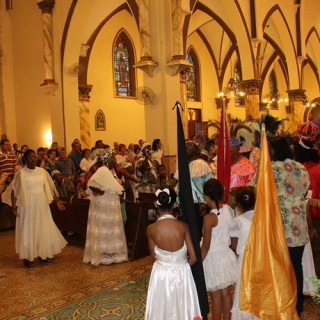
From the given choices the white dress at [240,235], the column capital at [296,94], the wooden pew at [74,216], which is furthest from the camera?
the column capital at [296,94]

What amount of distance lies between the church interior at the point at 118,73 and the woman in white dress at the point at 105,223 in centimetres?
23

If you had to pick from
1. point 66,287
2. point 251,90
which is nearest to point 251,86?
point 251,90

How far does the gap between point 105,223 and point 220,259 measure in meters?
3.12

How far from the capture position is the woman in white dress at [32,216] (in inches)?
255

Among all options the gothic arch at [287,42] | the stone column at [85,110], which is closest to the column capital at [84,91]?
the stone column at [85,110]

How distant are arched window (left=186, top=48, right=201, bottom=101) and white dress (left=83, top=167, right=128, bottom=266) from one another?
16.6 meters

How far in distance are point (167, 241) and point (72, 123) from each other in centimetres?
1091

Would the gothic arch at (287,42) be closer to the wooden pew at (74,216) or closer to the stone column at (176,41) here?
the stone column at (176,41)

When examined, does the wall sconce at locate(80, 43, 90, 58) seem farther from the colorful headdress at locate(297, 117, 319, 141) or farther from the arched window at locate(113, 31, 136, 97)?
the colorful headdress at locate(297, 117, 319, 141)

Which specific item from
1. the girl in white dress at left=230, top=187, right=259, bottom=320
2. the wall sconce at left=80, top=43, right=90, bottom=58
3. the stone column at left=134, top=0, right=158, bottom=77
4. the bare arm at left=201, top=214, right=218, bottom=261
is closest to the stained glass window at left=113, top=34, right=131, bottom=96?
the wall sconce at left=80, top=43, right=90, bottom=58

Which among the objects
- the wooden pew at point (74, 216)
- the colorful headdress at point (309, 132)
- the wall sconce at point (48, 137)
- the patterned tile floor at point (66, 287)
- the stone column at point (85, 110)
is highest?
the stone column at point (85, 110)

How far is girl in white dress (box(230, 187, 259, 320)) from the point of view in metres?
3.70

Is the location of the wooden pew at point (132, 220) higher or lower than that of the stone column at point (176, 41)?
lower

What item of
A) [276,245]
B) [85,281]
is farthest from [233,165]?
[85,281]
